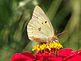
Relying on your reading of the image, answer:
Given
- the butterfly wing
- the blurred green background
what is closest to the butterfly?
the butterfly wing

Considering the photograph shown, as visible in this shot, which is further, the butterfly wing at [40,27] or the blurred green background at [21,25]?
the blurred green background at [21,25]

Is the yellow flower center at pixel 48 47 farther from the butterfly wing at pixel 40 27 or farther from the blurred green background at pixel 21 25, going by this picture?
the blurred green background at pixel 21 25

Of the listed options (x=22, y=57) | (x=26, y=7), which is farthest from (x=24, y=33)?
(x=22, y=57)

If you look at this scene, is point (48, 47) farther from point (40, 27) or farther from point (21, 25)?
point (21, 25)

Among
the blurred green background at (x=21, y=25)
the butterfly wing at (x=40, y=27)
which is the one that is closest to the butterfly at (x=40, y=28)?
the butterfly wing at (x=40, y=27)

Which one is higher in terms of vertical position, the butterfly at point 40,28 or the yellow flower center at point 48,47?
the butterfly at point 40,28

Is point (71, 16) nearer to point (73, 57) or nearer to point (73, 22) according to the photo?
point (73, 22)

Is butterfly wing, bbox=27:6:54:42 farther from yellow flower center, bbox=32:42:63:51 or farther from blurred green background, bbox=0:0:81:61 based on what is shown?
blurred green background, bbox=0:0:81:61
